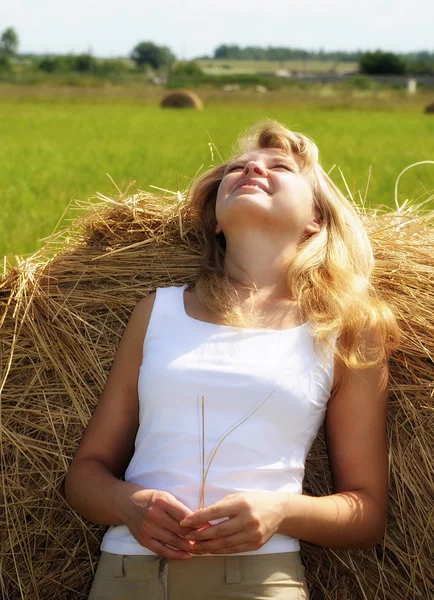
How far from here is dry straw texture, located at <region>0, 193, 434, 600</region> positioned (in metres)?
2.19

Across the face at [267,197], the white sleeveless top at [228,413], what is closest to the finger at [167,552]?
the white sleeveless top at [228,413]

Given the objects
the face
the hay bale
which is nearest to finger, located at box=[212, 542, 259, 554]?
the face

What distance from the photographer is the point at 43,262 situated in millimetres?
2707

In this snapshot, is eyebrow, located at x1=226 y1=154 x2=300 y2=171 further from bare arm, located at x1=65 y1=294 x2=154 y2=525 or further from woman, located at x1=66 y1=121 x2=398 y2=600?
bare arm, located at x1=65 y1=294 x2=154 y2=525

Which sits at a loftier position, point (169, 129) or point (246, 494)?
→ point (246, 494)

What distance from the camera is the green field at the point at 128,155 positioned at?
7.66 meters

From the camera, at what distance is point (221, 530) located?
1.72 m

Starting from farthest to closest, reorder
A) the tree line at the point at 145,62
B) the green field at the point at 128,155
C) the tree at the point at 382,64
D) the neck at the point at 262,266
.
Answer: the tree at the point at 382,64
the tree line at the point at 145,62
the green field at the point at 128,155
the neck at the point at 262,266

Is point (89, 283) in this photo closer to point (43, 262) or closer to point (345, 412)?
point (43, 262)

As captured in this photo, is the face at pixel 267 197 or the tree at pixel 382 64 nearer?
the face at pixel 267 197

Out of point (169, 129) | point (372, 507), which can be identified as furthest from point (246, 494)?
point (169, 129)

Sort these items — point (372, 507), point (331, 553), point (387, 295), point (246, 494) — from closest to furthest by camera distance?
point (246, 494), point (372, 507), point (331, 553), point (387, 295)

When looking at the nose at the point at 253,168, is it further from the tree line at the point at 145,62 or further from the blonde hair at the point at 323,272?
the tree line at the point at 145,62

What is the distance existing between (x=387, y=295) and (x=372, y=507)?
0.66 meters
